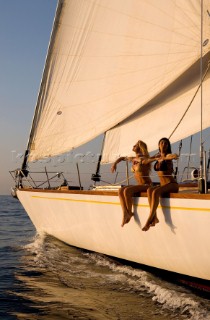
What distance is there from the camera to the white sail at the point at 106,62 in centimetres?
925

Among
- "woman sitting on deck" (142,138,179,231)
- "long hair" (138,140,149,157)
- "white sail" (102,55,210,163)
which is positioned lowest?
"woman sitting on deck" (142,138,179,231)

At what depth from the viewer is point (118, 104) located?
10.2 meters

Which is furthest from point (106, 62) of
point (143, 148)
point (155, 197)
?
point (155, 197)

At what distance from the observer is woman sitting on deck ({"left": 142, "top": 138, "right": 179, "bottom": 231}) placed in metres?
6.66

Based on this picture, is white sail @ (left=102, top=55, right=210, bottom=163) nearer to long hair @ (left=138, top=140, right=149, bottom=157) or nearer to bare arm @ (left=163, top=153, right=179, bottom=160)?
long hair @ (left=138, top=140, right=149, bottom=157)

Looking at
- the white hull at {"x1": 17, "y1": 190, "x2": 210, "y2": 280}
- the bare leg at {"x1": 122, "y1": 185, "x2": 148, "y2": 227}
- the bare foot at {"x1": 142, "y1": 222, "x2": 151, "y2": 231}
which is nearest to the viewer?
the white hull at {"x1": 17, "y1": 190, "x2": 210, "y2": 280}

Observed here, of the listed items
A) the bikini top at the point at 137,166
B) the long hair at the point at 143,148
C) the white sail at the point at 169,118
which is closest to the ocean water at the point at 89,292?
the bikini top at the point at 137,166

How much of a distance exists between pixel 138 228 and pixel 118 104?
3806 millimetres

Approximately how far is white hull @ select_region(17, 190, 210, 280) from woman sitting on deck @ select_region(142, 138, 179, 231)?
154mm

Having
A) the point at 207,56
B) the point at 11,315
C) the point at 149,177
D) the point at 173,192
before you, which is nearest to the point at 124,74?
the point at 207,56

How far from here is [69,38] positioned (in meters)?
11.4

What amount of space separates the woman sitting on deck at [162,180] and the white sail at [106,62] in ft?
10.0

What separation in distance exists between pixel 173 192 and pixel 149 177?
1282mm

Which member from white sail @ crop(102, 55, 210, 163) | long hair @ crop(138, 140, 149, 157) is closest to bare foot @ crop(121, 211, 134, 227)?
long hair @ crop(138, 140, 149, 157)
